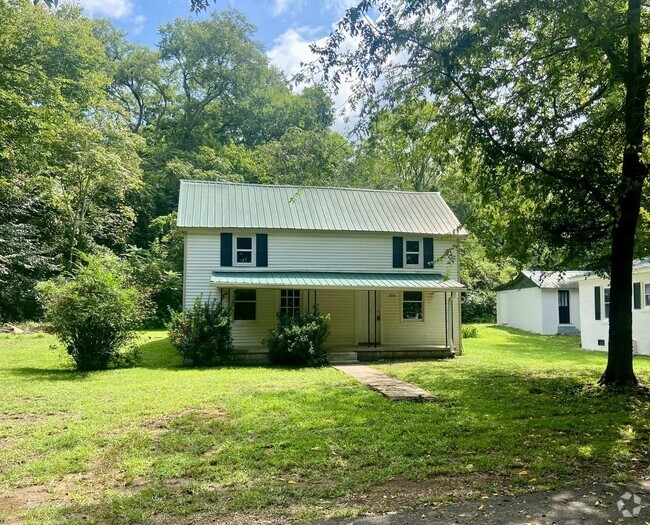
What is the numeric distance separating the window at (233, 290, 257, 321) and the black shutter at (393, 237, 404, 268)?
16.9 feet

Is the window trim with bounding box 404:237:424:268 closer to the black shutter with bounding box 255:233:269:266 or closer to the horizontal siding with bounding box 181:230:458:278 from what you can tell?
the horizontal siding with bounding box 181:230:458:278

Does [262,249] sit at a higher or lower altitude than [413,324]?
higher

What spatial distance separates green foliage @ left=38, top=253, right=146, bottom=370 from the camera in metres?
11.8

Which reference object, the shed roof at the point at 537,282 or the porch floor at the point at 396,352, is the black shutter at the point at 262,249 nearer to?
the porch floor at the point at 396,352

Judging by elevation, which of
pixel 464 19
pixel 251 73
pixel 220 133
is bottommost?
pixel 464 19

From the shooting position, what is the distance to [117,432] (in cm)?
627

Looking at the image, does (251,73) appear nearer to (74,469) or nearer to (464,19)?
(464,19)

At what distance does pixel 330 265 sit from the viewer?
1753 cm

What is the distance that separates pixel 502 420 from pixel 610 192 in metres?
4.69

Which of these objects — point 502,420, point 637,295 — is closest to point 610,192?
point 502,420

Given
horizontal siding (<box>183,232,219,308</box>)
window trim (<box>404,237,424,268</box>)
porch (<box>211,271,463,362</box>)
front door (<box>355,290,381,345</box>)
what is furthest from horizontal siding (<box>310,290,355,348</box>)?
horizontal siding (<box>183,232,219,308</box>)

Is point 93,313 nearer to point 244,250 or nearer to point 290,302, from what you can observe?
point 244,250

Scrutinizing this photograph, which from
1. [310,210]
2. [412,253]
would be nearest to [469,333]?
[412,253]

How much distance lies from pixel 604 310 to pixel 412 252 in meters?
7.30
